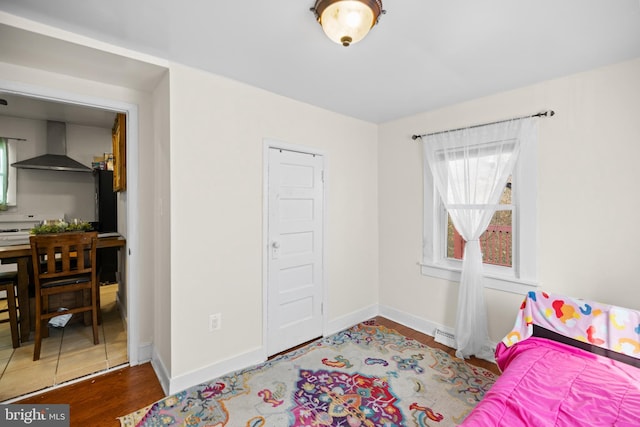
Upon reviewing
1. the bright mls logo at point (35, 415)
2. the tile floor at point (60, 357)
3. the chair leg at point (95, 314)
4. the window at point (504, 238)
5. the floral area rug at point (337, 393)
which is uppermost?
the window at point (504, 238)

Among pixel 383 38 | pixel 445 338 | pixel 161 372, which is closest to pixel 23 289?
pixel 161 372

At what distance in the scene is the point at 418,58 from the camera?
2.00 metres

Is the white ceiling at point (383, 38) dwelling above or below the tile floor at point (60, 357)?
→ above

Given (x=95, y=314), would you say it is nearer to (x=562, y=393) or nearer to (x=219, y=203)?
(x=219, y=203)

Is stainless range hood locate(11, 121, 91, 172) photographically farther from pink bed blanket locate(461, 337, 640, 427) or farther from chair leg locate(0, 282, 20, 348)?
pink bed blanket locate(461, 337, 640, 427)

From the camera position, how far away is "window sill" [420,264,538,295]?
2488mm

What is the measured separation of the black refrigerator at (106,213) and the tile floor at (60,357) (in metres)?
1.54

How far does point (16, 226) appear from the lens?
4434 millimetres

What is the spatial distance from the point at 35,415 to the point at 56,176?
14.1 feet

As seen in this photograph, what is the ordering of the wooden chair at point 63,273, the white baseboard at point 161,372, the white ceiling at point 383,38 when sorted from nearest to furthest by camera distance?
the white ceiling at point 383,38 → the white baseboard at point 161,372 → the wooden chair at point 63,273

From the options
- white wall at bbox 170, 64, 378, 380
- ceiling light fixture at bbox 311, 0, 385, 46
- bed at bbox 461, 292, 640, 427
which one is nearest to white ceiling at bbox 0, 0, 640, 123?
ceiling light fixture at bbox 311, 0, 385, 46

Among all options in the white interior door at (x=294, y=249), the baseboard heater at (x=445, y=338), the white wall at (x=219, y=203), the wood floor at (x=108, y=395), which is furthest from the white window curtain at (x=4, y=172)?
the baseboard heater at (x=445, y=338)

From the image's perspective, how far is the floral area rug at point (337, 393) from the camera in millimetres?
1865

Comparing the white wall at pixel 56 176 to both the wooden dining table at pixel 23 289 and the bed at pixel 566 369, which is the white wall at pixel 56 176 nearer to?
the wooden dining table at pixel 23 289
